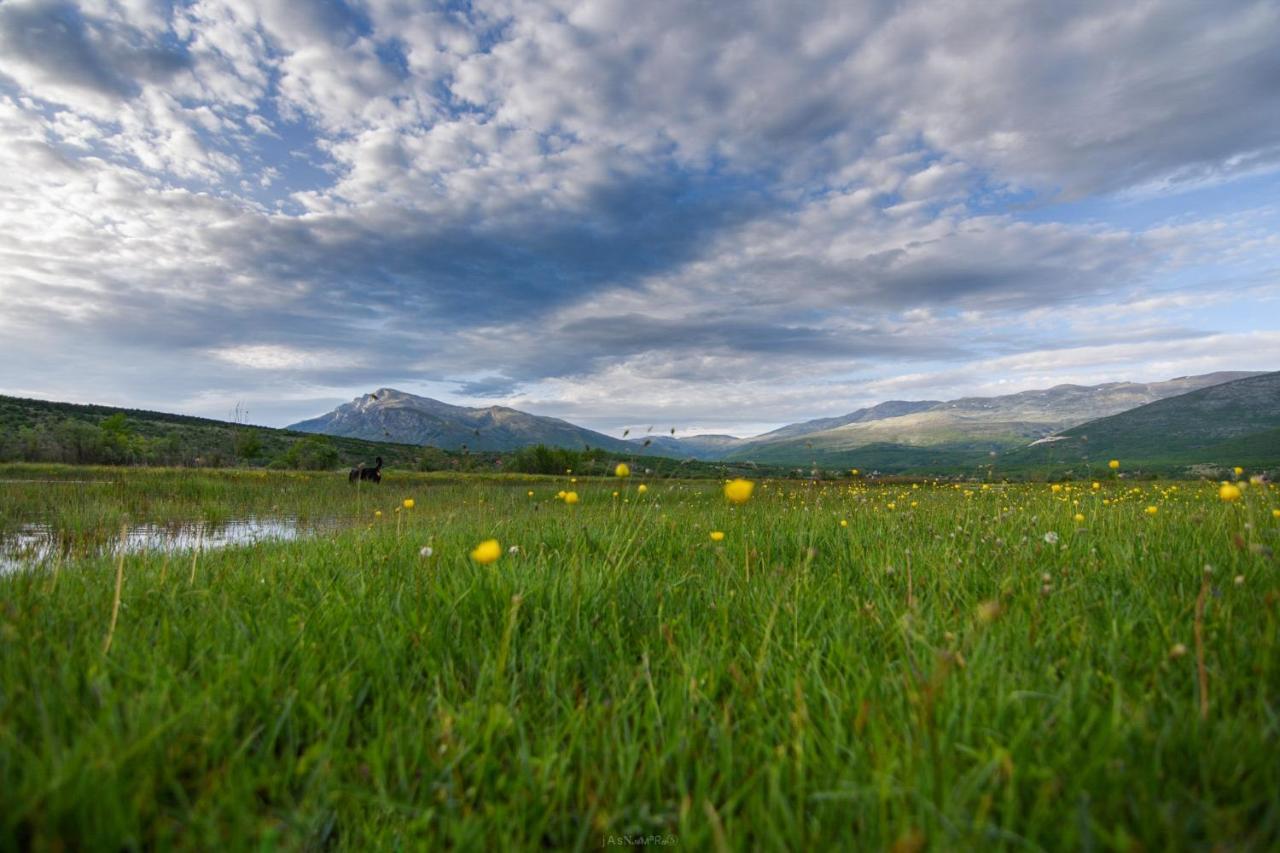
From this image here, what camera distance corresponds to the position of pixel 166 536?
767 cm

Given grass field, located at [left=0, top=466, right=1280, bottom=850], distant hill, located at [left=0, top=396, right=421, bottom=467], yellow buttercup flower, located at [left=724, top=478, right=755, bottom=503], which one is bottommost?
grass field, located at [left=0, top=466, right=1280, bottom=850]

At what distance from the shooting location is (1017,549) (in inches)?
157

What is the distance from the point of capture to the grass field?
4.65ft

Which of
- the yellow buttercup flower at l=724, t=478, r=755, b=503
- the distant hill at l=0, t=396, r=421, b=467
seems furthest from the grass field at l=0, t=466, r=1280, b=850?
the distant hill at l=0, t=396, r=421, b=467

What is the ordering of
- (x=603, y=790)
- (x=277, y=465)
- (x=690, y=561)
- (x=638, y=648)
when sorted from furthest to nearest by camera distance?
(x=277, y=465) → (x=690, y=561) → (x=638, y=648) → (x=603, y=790)

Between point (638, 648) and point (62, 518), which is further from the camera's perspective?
point (62, 518)

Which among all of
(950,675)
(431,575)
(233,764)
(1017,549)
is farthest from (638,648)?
(1017,549)

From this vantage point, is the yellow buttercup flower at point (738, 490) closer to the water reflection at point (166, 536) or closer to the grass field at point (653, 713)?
the grass field at point (653, 713)

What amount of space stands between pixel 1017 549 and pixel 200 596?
5.12 metres

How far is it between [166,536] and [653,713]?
27.5ft

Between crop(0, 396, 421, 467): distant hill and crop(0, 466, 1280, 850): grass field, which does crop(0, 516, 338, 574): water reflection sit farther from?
crop(0, 396, 421, 467): distant hill

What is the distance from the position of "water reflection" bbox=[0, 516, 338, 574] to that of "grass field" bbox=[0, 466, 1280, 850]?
531 cm

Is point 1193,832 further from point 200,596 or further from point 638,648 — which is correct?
point 200,596

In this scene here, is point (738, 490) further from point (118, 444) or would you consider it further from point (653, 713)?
point (118, 444)
